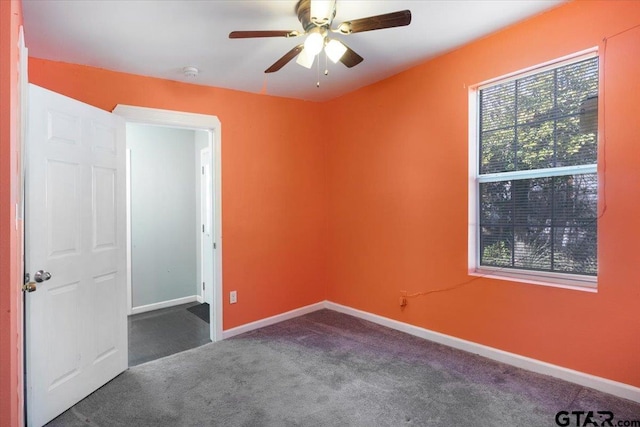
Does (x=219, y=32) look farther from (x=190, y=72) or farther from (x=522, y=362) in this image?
(x=522, y=362)

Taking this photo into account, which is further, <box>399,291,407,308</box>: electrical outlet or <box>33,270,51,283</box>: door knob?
<box>399,291,407,308</box>: electrical outlet

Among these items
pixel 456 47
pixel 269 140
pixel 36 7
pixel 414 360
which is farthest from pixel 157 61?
pixel 414 360

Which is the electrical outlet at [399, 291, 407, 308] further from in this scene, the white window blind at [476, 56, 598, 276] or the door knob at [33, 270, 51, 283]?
the door knob at [33, 270, 51, 283]

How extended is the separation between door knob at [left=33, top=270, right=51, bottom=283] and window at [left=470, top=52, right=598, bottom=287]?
3.07 meters

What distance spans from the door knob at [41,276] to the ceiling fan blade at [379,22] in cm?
227

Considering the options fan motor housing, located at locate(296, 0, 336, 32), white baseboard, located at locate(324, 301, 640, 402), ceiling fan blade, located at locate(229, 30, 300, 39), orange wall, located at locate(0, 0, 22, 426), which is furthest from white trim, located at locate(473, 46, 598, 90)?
orange wall, located at locate(0, 0, 22, 426)

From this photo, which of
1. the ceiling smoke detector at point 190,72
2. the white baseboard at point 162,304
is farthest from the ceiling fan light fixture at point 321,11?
the white baseboard at point 162,304

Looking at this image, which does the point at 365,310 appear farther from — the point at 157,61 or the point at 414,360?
the point at 157,61

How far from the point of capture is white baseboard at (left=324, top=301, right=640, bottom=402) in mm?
2098

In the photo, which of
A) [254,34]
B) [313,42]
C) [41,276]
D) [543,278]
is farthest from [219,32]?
[543,278]

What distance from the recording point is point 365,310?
3730 mm

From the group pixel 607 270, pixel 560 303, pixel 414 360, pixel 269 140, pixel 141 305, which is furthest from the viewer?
pixel 141 305

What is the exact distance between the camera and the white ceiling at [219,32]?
2062mm

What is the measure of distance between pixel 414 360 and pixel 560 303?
114cm
